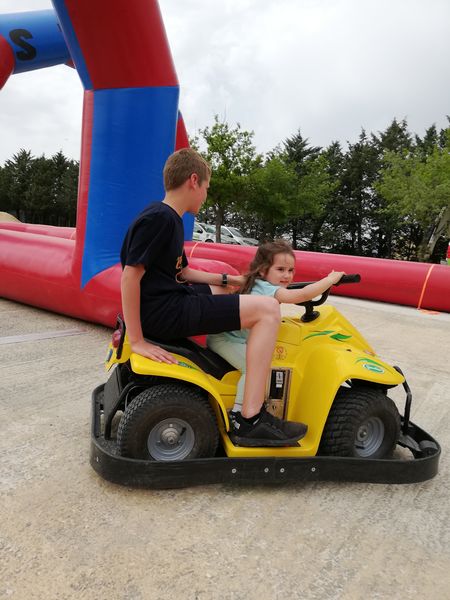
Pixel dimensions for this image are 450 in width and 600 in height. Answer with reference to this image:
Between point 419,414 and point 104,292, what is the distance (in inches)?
108

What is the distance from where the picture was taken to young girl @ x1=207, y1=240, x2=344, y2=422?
2121 millimetres

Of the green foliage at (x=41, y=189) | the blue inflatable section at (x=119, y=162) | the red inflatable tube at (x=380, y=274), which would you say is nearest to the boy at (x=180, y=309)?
the blue inflatable section at (x=119, y=162)

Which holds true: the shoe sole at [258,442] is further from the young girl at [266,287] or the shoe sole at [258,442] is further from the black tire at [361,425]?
the black tire at [361,425]

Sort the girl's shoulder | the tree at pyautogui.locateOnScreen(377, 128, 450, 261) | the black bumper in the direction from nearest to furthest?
the black bumper, the girl's shoulder, the tree at pyautogui.locateOnScreen(377, 128, 450, 261)

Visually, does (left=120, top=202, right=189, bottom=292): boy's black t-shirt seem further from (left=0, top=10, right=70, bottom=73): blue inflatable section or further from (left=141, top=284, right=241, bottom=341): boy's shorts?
(left=0, top=10, right=70, bottom=73): blue inflatable section

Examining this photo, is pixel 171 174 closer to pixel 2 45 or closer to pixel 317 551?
pixel 317 551

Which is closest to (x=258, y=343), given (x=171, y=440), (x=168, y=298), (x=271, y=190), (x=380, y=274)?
(x=168, y=298)

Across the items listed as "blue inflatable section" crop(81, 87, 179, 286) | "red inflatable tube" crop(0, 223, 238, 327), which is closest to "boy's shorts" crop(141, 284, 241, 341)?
"red inflatable tube" crop(0, 223, 238, 327)

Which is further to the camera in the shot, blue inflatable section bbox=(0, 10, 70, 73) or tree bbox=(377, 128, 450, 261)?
tree bbox=(377, 128, 450, 261)

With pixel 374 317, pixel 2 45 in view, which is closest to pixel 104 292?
pixel 374 317

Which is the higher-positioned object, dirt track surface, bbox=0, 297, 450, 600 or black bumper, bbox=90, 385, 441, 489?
black bumper, bbox=90, 385, 441, 489

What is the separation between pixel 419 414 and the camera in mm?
3062

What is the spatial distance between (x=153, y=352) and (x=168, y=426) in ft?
1.05

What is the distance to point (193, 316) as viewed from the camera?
2027mm
